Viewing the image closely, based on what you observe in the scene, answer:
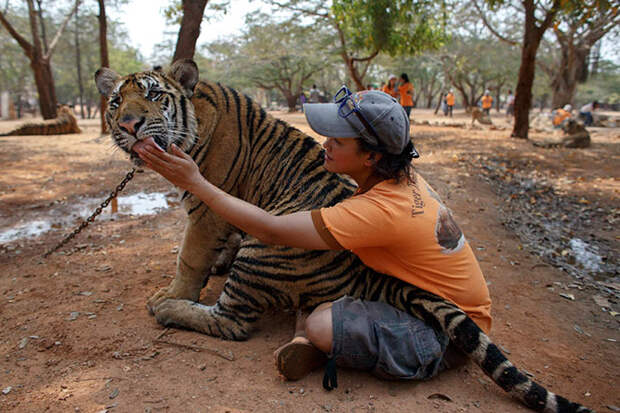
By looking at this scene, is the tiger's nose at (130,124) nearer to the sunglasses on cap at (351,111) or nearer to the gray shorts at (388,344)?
the sunglasses on cap at (351,111)

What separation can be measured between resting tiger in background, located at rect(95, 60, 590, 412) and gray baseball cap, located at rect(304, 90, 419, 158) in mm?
634

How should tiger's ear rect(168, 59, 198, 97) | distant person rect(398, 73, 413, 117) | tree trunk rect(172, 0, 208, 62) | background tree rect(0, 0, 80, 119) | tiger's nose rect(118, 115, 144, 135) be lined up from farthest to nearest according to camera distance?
background tree rect(0, 0, 80, 119), distant person rect(398, 73, 413, 117), tree trunk rect(172, 0, 208, 62), tiger's ear rect(168, 59, 198, 97), tiger's nose rect(118, 115, 144, 135)

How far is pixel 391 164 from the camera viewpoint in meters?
2.29

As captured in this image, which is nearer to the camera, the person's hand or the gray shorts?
the person's hand

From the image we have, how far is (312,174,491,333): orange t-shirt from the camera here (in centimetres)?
217

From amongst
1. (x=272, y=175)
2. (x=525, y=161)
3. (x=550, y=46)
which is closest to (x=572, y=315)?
(x=272, y=175)

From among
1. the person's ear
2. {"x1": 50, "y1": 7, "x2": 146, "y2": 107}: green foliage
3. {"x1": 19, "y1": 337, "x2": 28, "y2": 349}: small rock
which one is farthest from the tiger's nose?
{"x1": 50, "y1": 7, "x2": 146, "y2": 107}: green foliage

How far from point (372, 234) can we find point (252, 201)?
1.44m

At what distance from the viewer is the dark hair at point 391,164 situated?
2.29m

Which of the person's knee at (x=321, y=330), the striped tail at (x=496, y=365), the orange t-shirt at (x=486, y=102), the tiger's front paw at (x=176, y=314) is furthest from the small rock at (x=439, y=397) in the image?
the orange t-shirt at (x=486, y=102)

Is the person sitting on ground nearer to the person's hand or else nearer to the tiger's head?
the person's hand

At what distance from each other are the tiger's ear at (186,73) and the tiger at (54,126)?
15.5 metres

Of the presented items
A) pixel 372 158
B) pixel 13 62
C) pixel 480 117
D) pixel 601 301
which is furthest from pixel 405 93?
pixel 13 62

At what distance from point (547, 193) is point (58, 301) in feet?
26.9
